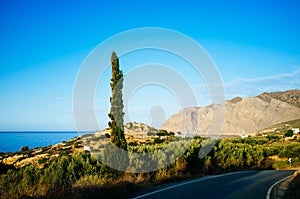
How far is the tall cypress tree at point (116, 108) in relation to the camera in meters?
14.3

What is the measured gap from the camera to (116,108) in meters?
14.6

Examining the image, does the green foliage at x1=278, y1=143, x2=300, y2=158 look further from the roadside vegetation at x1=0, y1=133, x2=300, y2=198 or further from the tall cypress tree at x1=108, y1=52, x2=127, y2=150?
the tall cypress tree at x1=108, y1=52, x2=127, y2=150

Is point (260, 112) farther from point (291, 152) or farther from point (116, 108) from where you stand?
point (116, 108)

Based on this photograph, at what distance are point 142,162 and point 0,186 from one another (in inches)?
298

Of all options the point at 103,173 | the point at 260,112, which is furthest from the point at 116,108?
the point at 260,112

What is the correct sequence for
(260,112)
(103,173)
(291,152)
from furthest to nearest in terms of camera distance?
(260,112) → (291,152) → (103,173)

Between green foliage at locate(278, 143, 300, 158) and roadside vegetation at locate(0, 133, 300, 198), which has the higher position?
roadside vegetation at locate(0, 133, 300, 198)

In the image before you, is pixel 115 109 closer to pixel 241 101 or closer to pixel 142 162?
pixel 142 162

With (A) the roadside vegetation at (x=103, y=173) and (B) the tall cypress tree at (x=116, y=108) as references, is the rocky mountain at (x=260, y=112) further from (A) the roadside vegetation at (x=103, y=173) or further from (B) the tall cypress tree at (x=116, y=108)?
(B) the tall cypress tree at (x=116, y=108)

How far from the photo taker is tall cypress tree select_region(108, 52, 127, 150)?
14289 millimetres

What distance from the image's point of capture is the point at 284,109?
383 ft

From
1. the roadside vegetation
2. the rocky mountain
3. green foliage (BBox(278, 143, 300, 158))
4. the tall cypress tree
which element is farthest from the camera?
the rocky mountain

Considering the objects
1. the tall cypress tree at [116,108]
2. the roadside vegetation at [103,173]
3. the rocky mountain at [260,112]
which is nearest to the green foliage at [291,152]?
the roadside vegetation at [103,173]

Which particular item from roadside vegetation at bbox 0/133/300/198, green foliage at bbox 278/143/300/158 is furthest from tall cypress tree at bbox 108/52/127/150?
green foliage at bbox 278/143/300/158
